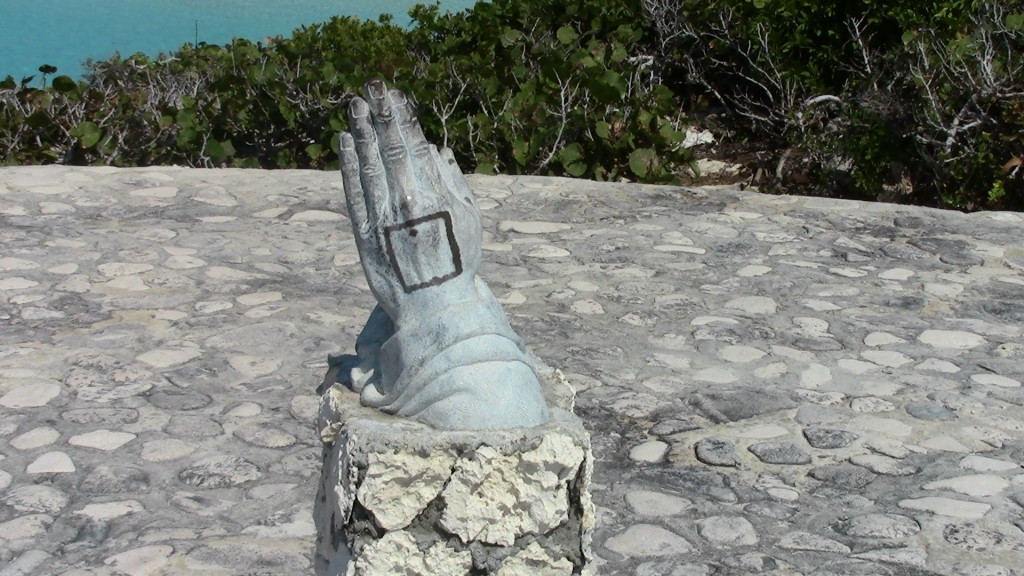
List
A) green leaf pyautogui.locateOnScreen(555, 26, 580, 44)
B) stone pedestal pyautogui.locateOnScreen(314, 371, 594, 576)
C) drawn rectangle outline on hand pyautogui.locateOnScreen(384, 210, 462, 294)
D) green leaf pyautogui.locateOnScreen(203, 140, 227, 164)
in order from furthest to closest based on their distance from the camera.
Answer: green leaf pyautogui.locateOnScreen(555, 26, 580, 44) → green leaf pyautogui.locateOnScreen(203, 140, 227, 164) → drawn rectangle outline on hand pyautogui.locateOnScreen(384, 210, 462, 294) → stone pedestal pyautogui.locateOnScreen(314, 371, 594, 576)

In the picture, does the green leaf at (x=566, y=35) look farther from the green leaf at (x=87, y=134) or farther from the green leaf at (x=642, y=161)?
the green leaf at (x=87, y=134)

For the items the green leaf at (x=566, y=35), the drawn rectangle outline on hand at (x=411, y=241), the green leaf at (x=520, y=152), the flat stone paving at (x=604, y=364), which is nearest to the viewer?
the drawn rectangle outline on hand at (x=411, y=241)

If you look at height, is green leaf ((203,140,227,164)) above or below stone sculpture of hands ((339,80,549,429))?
below

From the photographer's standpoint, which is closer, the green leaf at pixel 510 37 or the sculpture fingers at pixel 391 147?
the sculpture fingers at pixel 391 147

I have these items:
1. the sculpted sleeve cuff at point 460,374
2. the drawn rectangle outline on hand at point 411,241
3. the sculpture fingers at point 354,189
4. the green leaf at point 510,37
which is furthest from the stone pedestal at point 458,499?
the green leaf at point 510,37

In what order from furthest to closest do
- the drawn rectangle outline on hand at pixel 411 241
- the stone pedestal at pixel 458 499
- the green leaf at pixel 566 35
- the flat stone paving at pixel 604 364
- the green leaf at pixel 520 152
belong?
the green leaf at pixel 566 35 < the green leaf at pixel 520 152 < the flat stone paving at pixel 604 364 < the drawn rectangle outline on hand at pixel 411 241 < the stone pedestal at pixel 458 499

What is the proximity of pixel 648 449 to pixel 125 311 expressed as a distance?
2.18 meters

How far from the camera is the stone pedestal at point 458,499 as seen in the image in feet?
8.04

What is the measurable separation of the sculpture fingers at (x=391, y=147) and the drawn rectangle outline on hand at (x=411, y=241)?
4 centimetres

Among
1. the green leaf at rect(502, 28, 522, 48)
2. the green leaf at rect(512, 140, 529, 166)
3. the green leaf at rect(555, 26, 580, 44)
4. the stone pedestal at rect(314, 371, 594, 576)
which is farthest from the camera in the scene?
the green leaf at rect(555, 26, 580, 44)

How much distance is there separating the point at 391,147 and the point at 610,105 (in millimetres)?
4832

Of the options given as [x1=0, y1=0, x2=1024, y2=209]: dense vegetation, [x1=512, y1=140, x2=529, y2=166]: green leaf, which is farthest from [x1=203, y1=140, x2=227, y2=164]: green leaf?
[x1=512, y1=140, x2=529, y2=166]: green leaf

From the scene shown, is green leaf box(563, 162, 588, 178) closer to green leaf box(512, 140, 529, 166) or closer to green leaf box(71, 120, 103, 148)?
green leaf box(512, 140, 529, 166)

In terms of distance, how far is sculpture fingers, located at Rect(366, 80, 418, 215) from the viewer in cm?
262
